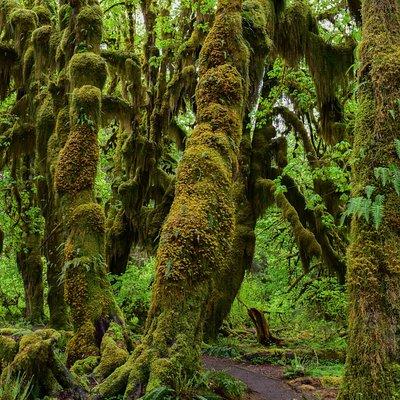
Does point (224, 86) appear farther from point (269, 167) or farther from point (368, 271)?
point (269, 167)

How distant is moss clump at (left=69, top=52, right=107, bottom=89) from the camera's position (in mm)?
9727

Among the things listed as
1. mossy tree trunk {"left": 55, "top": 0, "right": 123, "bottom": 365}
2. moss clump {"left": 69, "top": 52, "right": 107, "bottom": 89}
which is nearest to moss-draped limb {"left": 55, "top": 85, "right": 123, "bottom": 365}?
mossy tree trunk {"left": 55, "top": 0, "right": 123, "bottom": 365}

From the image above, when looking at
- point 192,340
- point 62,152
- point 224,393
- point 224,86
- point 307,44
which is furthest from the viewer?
point 307,44


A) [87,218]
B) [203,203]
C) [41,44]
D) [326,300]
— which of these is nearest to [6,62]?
[41,44]

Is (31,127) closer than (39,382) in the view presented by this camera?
No

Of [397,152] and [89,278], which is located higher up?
[397,152]

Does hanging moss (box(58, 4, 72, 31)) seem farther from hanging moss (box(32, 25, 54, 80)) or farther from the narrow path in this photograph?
the narrow path

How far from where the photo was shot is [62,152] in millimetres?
9180

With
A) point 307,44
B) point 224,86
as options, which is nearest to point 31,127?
point 307,44

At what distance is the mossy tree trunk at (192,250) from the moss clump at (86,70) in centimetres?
369

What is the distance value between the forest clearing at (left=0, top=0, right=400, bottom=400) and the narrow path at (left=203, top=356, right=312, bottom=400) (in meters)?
0.05

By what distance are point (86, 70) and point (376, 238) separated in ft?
22.8

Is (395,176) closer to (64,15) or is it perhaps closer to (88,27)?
(88,27)

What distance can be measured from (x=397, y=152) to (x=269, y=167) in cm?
916
